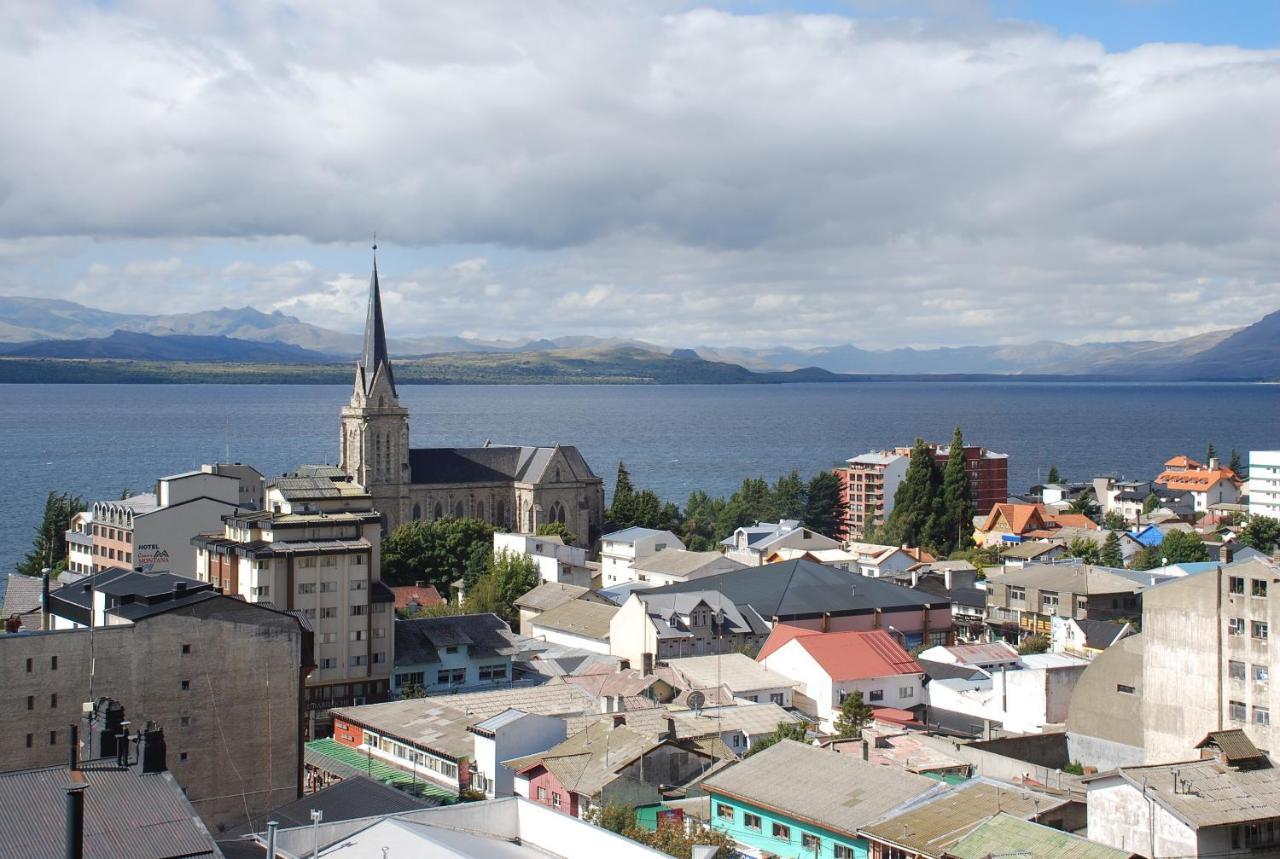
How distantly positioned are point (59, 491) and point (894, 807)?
11101 centimetres

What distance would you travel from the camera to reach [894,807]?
2627 centimetres

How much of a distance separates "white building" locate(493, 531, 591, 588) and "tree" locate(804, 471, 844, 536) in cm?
2585

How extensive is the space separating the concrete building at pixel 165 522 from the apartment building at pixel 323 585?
1628 cm

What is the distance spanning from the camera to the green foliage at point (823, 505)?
95.4 metres

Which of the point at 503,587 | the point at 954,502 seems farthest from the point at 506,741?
the point at 954,502

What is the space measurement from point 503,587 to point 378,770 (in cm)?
2792

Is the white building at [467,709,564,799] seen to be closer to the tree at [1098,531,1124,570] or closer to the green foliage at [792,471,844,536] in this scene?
the tree at [1098,531,1124,570]

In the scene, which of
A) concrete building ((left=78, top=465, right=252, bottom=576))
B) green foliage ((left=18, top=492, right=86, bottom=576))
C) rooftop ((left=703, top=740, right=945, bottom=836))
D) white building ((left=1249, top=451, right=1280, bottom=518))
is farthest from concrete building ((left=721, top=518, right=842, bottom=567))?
rooftop ((left=703, top=740, right=945, bottom=836))

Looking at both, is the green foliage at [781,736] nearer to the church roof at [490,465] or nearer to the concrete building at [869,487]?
the church roof at [490,465]

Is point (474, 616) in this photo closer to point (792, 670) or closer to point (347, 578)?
point (347, 578)

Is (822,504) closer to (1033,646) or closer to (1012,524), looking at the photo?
(1012,524)

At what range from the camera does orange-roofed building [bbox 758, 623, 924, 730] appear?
43.3 meters

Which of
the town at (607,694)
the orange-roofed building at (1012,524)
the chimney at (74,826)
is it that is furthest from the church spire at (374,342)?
the chimney at (74,826)

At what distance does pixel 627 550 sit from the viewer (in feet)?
238
